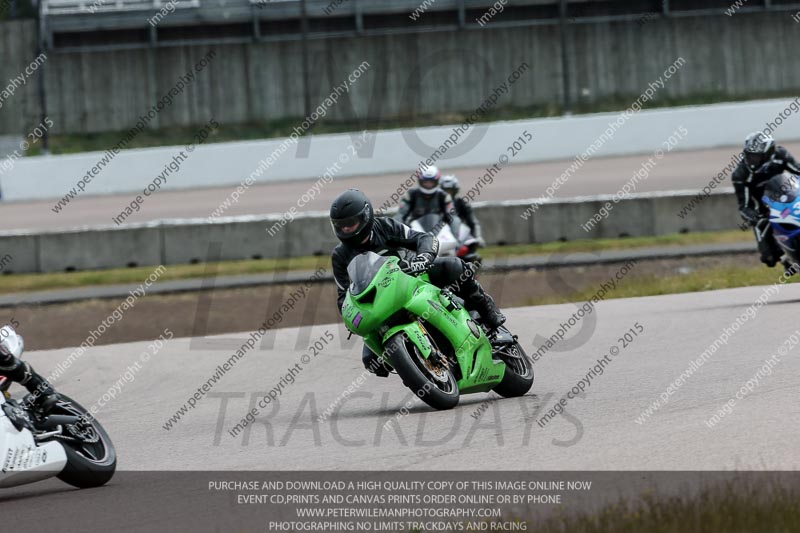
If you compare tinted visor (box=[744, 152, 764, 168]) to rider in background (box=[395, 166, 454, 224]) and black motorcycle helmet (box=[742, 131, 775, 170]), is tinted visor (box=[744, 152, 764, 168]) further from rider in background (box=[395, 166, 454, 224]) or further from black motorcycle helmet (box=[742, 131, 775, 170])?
rider in background (box=[395, 166, 454, 224])

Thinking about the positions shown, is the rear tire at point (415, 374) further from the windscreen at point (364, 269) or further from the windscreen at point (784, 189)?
the windscreen at point (784, 189)

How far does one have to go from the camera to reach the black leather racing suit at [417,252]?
29.6 ft

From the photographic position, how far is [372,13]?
42625mm

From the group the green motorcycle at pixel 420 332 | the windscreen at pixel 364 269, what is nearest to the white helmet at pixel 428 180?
the green motorcycle at pixel 420 332

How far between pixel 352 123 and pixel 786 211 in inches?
1063

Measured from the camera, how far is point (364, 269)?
28.7ft

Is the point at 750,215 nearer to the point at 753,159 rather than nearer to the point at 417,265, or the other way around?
the point at 753,159

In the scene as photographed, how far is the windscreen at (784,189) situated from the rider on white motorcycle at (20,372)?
8197 mm

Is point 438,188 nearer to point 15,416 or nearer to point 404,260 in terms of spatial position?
point 404,260

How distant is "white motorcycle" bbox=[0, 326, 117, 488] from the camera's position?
6965 mm

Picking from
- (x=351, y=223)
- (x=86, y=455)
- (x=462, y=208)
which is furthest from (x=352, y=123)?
(x=86, y=455)

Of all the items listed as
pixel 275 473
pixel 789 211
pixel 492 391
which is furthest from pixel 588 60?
pixel 275 473

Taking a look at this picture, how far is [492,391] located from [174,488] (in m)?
3.32

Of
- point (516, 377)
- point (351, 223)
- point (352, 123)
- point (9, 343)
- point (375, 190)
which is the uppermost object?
point (351, 223)
